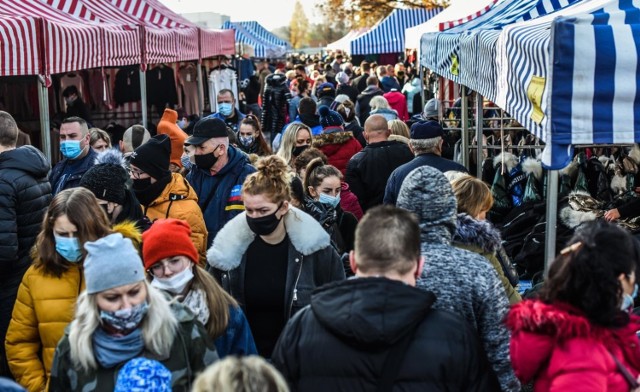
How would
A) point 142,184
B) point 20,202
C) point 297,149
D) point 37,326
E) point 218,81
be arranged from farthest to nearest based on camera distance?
point 218,81, point 297,149, point 142,184, point 20,202, point 37,326

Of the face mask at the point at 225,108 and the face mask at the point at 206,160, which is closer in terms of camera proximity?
the face mask at the point at 206,160

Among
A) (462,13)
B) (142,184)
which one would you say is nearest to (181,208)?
(142,184)

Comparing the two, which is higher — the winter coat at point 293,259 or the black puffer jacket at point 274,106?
the black puffer jacket at point 274,106

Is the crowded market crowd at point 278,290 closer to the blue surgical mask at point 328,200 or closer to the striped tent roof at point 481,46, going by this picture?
the blue surgical mask at point 328,200

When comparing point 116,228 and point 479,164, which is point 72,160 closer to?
point 116,228

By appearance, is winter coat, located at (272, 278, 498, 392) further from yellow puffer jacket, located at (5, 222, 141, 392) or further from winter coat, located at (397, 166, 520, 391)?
yellow puffer jacket, located at (5, 222, 141, 392)

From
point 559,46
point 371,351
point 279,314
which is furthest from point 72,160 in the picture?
point 371,351

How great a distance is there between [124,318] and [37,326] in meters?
1.11

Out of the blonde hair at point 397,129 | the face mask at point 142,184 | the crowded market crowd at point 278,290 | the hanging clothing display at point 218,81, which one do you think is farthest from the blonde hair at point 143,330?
the hanging clothing display at point 218,81

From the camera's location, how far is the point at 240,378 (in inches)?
94.7

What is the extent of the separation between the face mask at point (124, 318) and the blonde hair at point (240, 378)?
95 centimetres

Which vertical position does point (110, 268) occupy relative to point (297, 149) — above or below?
below

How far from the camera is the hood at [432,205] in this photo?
368 cm

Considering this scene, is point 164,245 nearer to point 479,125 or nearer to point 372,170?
point 372,170
